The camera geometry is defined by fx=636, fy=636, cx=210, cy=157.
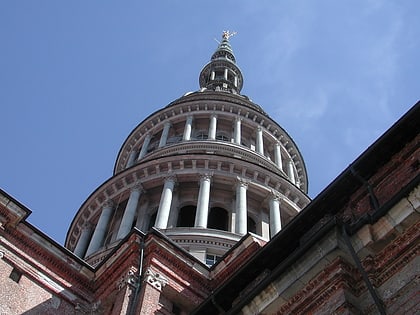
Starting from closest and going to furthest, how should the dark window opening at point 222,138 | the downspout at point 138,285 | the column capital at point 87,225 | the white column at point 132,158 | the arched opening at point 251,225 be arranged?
the downspout at point 138,285 → the arched opening at point 251,225 → the column capital at point 87,225 → the dark window opening at point 222,138 → the white column at point 132,158

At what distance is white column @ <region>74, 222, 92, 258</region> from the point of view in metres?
31.5

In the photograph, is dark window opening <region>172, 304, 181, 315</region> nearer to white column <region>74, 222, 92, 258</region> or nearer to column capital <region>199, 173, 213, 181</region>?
white column <region>74, 222, 92, 258</region>

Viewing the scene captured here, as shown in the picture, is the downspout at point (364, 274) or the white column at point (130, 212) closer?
the downspout at point (364, 274)

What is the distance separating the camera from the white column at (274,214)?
30.1 meters

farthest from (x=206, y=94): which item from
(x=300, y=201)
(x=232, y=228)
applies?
(x=232, y=228)

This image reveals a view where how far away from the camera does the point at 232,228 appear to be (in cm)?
2956

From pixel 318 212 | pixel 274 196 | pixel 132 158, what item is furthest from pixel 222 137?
pixel 318 212

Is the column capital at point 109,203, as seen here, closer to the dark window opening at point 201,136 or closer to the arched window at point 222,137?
the dark window opening at point 201,136

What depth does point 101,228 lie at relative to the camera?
3153cm

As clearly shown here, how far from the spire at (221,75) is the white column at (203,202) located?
20.2m

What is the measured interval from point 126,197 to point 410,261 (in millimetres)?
23491

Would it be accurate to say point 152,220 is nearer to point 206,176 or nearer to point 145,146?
point 206,176

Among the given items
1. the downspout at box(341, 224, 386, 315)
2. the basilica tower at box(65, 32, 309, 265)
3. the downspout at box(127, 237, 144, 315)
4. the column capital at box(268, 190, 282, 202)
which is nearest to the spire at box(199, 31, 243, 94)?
the basilica tower at box(65, 32, 309, 265)

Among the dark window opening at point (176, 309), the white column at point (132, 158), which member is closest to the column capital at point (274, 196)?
the white column at point (132, 158)
